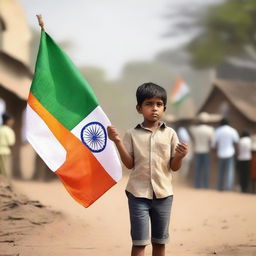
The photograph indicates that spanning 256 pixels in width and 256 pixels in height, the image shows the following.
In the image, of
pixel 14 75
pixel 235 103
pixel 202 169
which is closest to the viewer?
pixel 202 169

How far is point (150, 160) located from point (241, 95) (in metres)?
10.4

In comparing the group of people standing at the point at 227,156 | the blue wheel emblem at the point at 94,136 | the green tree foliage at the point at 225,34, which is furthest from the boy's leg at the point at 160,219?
A: the green tree foliage at the point at 225,34

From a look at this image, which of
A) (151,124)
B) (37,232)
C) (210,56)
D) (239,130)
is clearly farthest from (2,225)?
(210,56)

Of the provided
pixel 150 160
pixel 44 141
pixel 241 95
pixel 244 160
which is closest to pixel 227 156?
pixel 244 160

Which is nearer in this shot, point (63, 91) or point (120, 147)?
point (120, 147)

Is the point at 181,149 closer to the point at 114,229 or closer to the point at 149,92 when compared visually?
the point at 149,92

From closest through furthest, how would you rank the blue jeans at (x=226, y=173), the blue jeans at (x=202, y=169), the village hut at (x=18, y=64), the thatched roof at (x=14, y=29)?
1. the blue jeans at (x=226, y=173)
2. the blue jeans at (x=202, y=169)
3. the village hut at (x=18, y=64)
4. the thatched roof at (x=14, y=29)

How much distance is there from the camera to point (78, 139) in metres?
4.49

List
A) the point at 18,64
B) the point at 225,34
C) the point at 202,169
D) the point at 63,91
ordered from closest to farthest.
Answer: the point at 63,91
the point at 202,169
the point at 18,64
the point at 225,34

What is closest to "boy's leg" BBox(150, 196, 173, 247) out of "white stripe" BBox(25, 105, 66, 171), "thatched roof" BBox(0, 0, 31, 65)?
"white stripe" BBox(25, 105, 66, 171)

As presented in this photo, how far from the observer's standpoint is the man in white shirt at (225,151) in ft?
38.9

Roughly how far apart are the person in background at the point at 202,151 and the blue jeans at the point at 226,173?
411 mm

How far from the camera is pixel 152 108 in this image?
12.6 feet

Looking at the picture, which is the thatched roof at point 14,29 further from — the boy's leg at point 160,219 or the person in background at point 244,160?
the boy's leg at point 160,219
